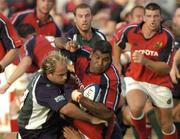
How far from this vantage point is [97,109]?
7.50 m

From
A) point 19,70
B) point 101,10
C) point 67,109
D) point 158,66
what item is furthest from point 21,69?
point 101,10

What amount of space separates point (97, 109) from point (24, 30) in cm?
374

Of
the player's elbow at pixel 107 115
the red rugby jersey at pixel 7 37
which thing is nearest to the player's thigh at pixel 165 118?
the red rugby jersey at pixel 7 37

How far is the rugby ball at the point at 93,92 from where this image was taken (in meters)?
7.73

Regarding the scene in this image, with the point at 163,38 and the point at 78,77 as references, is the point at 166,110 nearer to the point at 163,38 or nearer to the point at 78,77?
the point at 163,38

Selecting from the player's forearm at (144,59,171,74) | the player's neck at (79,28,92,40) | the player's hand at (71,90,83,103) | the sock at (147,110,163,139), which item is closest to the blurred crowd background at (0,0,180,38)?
the sock at (147,110,163,139)

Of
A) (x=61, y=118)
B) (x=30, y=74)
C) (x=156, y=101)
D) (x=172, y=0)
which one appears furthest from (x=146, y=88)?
(x=172, y=0)

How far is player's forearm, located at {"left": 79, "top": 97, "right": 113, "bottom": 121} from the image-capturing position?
7395 mm

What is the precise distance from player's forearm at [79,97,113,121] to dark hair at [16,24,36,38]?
3.54 m

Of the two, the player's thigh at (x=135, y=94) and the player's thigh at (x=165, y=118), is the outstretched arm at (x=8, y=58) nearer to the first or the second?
the player's thigh at (x=135, y=94)

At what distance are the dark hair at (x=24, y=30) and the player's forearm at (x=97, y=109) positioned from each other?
139 inches

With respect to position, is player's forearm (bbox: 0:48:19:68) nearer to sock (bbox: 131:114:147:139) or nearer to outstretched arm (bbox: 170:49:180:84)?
sock (bbox: 131:114:147:139)

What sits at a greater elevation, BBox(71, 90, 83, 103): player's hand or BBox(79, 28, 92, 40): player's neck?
BBox(71, 90, 83, 103): player's hand

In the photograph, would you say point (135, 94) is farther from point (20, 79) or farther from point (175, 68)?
point (20, 79)
